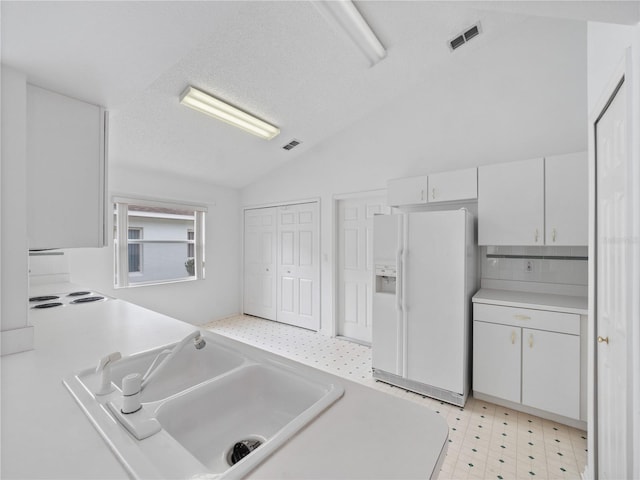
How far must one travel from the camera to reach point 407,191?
2.91 m

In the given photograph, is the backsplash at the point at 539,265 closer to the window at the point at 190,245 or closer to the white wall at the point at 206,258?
the white wall at the point at 206,258

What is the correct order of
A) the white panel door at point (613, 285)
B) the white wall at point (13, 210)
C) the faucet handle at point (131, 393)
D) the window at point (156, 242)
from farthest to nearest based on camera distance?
1. the window at point (156, 242)
2. the white wall at point (13, 210)
3. the white panel door at point (613, 285)
4. the faucet handle at point (131, 393)

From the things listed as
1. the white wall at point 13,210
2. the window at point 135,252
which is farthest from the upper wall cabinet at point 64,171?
the window at point 135,252

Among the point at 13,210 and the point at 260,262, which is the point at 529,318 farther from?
the point at 260,262

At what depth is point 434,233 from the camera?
2.38m

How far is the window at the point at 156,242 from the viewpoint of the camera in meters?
3.54

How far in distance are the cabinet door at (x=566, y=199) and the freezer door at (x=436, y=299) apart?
26.4 inches

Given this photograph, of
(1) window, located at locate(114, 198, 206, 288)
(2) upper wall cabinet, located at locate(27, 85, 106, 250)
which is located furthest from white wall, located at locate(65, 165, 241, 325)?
(2) upper wall cabinet, located at locate(27, 85, 106, 250)

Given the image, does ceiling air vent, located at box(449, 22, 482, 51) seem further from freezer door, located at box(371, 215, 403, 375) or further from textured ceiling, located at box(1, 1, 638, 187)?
freezer door, located at box(371, 215, 403, 375)

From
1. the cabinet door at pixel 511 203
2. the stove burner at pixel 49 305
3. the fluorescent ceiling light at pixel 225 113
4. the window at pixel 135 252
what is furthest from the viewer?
the window at pixel 135 252

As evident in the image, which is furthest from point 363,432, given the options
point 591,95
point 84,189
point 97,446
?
point 591,95

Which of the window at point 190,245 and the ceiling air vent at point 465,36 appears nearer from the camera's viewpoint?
the ceiling air vent at point 465,36

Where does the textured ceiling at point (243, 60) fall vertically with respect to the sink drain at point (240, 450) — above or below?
above

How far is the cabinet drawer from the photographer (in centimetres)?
197
